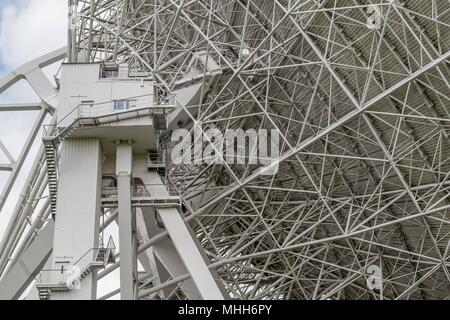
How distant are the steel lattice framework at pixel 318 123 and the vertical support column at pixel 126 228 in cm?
224

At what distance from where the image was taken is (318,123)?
23.4 metres

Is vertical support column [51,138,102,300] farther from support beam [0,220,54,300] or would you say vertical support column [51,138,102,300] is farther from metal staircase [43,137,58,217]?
support beam [0,220,54,300]

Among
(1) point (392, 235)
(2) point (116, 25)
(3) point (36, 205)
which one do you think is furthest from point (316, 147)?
(3) point (36, 205)

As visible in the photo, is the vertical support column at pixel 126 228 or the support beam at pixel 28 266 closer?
the vertical support column at pixel 126 228

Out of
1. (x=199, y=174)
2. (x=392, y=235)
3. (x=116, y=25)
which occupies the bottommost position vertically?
(x=392, y=235)

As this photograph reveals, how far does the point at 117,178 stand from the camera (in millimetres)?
23188

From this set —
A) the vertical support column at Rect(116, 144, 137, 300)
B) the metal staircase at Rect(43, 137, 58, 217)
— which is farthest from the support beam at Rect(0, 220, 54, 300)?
the vertical support column at Rect(116, 144, 137, 300)

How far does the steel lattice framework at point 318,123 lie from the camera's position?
65.1ft

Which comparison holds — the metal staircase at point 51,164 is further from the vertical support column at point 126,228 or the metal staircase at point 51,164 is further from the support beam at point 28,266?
the support beam at point 28,266

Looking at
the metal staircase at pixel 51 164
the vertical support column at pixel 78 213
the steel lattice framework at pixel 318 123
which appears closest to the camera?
the steel lattice framework at pixel 318 123

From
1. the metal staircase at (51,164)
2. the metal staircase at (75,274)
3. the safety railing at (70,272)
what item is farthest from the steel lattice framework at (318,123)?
the metal staircase at (51,164)
